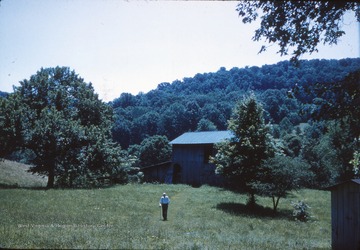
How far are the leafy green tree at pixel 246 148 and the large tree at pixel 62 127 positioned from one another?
18.7m

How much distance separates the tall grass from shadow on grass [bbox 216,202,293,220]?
0.10 meters

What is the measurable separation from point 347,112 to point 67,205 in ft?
70.6

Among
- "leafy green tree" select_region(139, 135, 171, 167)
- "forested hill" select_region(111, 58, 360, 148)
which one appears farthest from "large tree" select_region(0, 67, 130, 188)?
"forested hill" select_region(111, 58, 360, 148)

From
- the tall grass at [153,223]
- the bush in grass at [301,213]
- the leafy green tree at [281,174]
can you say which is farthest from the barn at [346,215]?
the bush in grass at [301,213]

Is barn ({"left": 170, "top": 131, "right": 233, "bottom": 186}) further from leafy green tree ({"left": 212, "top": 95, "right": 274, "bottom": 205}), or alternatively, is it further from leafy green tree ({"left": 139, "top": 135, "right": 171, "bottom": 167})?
leafy green tree ({"left": 139, "top": 135, "right": 171, "bottom": 167})

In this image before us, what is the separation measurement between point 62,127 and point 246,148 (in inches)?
911

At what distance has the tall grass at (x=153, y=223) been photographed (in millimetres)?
12078

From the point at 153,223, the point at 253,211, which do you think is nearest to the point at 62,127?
the point at 153,223

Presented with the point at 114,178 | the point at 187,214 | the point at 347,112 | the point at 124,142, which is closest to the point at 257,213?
the point at 187,214

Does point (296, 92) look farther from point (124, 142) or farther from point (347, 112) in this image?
point (124, 142)

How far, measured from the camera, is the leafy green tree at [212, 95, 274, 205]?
27078 millimetres

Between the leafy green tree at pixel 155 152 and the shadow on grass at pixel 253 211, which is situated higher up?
the leafy green tree at pixel 155 152

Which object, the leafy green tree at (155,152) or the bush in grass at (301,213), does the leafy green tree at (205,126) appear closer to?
the leafy green tree at (155,152)

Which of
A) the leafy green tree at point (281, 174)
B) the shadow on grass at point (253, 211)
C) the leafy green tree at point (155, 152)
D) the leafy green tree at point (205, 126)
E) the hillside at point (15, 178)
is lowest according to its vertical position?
the shadow on grass at point (253, 211)
